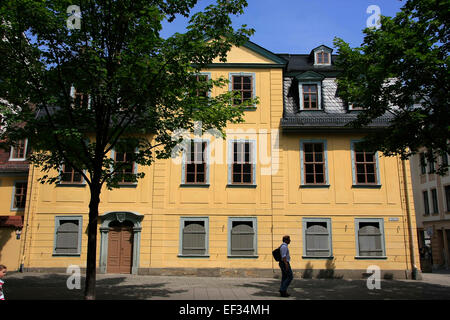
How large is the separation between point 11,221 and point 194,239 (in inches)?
351

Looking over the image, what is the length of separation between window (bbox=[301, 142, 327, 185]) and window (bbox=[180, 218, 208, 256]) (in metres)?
4.98

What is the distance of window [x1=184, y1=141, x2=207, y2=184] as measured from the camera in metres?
16.5

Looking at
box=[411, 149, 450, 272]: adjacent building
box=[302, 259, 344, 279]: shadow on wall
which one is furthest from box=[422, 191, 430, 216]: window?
box=[302, 259, 344, 279]: shadow on wall

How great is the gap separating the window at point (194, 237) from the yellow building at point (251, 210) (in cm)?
4

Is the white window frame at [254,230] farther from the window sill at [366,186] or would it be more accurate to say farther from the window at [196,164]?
the window sill at [366,186]

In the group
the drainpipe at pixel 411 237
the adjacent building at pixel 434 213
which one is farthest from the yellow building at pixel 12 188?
the adjacent building at pixel 434 213

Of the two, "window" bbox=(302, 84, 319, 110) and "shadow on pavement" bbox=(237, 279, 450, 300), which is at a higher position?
"window" bbox=(302, 84, 319, 110)

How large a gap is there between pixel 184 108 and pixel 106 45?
8.11 ft

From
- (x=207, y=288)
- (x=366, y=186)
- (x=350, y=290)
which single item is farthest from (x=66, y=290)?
(x=366, y=186)

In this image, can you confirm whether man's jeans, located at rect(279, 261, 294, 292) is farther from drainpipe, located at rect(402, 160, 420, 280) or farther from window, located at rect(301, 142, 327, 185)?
drainpipe, located at rect(402, 160, 420, 280)

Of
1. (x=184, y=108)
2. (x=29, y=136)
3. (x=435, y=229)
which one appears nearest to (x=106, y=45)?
(x=184, y=108)

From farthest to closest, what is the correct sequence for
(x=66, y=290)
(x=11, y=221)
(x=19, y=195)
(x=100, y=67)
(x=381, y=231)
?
(x=19, y=195) → (x=11, y=221) → (x=381, y=231) → (x=66, y=290) → (x=100, y=67)

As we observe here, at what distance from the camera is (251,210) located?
16188mm

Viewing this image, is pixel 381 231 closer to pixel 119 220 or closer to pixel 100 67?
pixel 119 220
